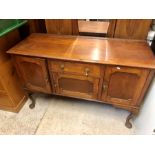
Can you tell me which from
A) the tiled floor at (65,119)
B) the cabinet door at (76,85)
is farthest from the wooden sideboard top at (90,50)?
the tiled floor at (65,119)

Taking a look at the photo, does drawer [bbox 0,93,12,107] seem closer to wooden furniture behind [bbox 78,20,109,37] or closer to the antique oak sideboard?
the antique oak sideboard

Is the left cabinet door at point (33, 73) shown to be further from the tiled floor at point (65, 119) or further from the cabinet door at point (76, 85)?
the tiled floor at point (65, 119)

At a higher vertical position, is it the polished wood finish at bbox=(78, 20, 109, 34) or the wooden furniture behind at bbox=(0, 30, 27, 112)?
the polished wood finish at bbox=(78, 20, 109, 34)

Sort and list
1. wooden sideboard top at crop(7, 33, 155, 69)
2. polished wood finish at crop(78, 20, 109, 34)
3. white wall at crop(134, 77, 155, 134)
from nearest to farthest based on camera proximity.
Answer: wooden sideboard top at crop(7, 33, 155, 69), white wall at crop(134, 77, 155, 134), polished wood finish at crop(78, 20, 109, 34)

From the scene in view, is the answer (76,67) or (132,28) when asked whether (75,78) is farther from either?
(132,28)

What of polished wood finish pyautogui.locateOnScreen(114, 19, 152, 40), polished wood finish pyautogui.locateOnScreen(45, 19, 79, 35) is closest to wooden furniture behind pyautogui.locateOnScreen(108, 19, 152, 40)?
polished wood finish pyautogui.locateOnScreen(114, 19, 152, 40)

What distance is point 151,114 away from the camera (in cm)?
110

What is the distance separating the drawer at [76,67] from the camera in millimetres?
1018

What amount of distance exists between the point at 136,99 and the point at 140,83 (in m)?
0.17

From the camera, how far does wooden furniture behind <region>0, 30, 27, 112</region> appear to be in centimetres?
129

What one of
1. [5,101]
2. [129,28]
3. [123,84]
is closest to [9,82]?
[5,101]

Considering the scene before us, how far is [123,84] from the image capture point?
1060mm

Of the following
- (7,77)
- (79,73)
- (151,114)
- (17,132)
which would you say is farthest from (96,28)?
(17,132)
